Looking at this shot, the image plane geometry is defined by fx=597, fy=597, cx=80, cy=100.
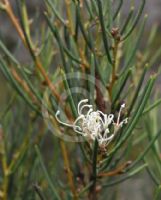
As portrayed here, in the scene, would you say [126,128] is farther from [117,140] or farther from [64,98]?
[64,98]

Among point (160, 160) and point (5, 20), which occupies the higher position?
point (160, 160)

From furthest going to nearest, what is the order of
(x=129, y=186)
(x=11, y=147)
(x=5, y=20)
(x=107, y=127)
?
(x=5, y=20) < (x=129, y=186) < (x=11, y=147) < (x=107, y=127)

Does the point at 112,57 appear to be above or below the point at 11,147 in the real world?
above

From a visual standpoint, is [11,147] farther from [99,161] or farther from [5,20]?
[5,20]

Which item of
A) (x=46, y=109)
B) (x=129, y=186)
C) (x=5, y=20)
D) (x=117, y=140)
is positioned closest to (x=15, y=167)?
(x=46, y=109)

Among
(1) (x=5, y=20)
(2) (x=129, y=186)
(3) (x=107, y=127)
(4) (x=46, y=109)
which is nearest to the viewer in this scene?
(3) (x=107, y=127)

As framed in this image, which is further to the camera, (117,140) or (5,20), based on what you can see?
(5,20)

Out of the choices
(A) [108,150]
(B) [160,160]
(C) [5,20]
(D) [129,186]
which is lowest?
(D) [129,186]

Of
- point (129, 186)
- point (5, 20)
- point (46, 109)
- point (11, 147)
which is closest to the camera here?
point (46, 109)


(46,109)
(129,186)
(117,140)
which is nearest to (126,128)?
(117,140)
